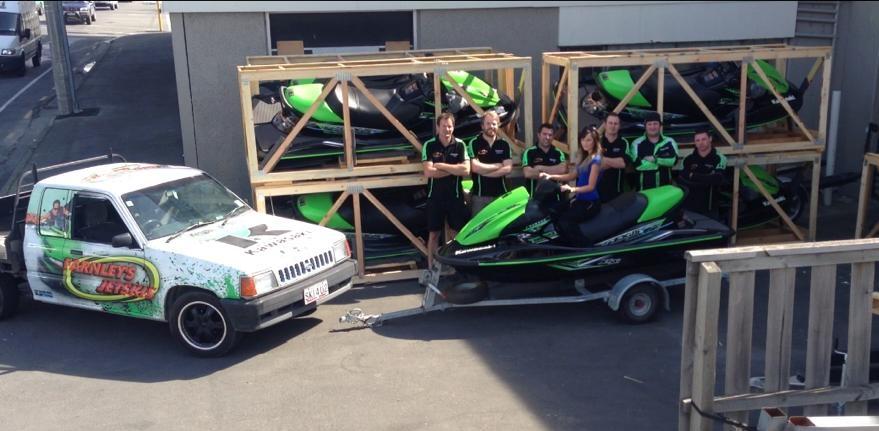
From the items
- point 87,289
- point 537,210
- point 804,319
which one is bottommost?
point 804,319

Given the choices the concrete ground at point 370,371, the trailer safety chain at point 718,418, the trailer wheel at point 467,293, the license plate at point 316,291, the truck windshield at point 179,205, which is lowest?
the concrete ground at point 370,371

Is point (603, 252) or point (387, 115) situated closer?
point (603, 252)

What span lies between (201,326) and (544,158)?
4053mm

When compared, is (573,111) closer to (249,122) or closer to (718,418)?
(249,122)

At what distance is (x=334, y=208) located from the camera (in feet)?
32.8

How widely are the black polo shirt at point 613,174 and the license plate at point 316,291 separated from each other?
10.7 ft

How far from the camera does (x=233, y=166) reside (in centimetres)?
1252

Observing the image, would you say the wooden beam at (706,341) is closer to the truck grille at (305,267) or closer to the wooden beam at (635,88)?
the truck grille at (305,267)

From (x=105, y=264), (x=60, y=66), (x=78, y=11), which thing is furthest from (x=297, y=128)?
(x=78, y=11)

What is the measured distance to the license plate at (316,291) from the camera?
8195 mm

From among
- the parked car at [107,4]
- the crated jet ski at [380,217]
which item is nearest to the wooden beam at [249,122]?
the crated jet ski at [380,217]

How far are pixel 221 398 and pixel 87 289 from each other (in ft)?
7.03

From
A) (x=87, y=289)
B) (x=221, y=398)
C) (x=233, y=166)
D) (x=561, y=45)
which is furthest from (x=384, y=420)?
(x=561, y=45)

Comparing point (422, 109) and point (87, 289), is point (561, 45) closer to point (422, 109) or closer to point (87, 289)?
point (422, 109)
